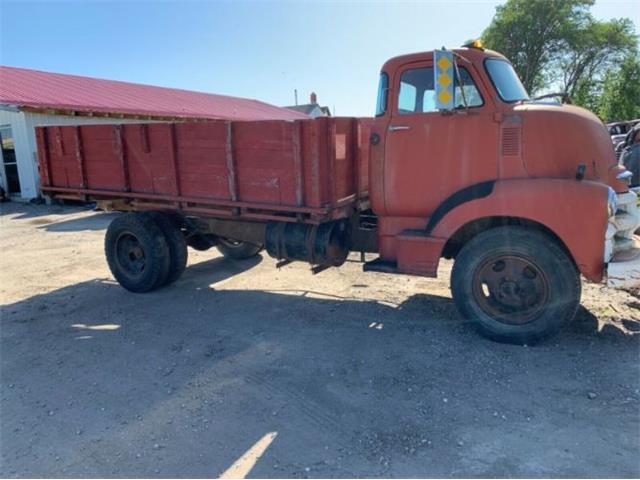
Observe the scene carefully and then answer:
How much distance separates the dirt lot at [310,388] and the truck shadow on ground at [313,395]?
1cm

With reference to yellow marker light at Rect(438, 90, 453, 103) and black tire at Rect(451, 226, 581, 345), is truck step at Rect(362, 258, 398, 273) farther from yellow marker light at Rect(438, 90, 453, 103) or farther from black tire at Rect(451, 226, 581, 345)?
yellow marker light at Rect(438, 90, 453, 103)

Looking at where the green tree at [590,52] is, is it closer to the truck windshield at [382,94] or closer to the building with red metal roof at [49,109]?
the building with red metal roof at [49,109]

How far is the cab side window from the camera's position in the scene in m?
4.47

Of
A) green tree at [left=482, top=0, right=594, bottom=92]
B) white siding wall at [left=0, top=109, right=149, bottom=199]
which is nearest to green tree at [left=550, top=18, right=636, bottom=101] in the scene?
green tree at [left=482, top=0, right=594, bottom=92]

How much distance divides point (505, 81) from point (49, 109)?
49.7 ft

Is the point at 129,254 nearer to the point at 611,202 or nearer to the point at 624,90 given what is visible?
the point at 611,202

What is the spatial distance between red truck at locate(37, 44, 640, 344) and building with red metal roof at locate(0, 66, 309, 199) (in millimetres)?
11714

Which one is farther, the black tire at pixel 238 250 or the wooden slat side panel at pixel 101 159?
the black tire at pixel 238 250

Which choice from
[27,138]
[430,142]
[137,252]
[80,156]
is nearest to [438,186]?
[430,142]

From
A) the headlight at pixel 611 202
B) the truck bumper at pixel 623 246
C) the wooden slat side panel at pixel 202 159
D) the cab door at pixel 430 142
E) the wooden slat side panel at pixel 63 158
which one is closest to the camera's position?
the headlight at pixel 611 202

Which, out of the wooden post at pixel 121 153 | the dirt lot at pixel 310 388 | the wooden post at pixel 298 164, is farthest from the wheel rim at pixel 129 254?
the wooden post at pixel 298 164

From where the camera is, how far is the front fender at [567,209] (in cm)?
395

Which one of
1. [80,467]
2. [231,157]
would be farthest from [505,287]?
[80,467]

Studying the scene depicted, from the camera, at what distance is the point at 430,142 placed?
4.63 metres
